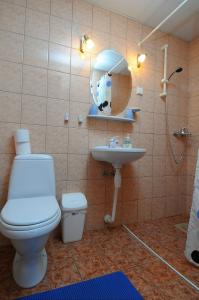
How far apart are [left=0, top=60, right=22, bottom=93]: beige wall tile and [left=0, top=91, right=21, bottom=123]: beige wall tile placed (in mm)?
51

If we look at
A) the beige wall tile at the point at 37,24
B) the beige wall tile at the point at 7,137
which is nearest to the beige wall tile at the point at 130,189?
the beige wall tile at the point at 7,137

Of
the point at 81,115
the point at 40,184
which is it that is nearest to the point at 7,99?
the point at 81,115

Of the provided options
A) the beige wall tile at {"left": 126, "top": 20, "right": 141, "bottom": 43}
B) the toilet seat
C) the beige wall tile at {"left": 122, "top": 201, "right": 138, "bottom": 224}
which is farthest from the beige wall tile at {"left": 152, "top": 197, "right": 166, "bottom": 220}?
the beige wall tile at {"left": 126, "top": 20, "right": 141, "bottom": 43}

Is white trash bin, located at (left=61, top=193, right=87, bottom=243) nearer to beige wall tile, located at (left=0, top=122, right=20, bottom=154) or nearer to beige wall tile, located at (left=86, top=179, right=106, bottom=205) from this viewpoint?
beige wall tile, located at (left=86, top=179, right=106, bottom=205)

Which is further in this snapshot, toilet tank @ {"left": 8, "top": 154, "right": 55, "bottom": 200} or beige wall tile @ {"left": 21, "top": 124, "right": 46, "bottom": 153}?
beige wall tile @ {"left": 21, "top": 124, "right": 46, "bottom": 153}

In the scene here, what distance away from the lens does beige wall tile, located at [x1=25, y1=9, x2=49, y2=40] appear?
5.13 feet

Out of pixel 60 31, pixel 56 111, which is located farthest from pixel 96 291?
pixel 60 31

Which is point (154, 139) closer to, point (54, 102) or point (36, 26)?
point (54, 102)

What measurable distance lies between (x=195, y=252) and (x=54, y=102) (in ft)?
5.53

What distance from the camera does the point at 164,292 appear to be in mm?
1095

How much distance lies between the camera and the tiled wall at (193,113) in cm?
227

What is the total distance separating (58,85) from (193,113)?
1.72 m

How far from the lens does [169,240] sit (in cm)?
172

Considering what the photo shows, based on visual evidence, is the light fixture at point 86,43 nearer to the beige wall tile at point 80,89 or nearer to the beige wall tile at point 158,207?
the beige wall tile at point 80,89
